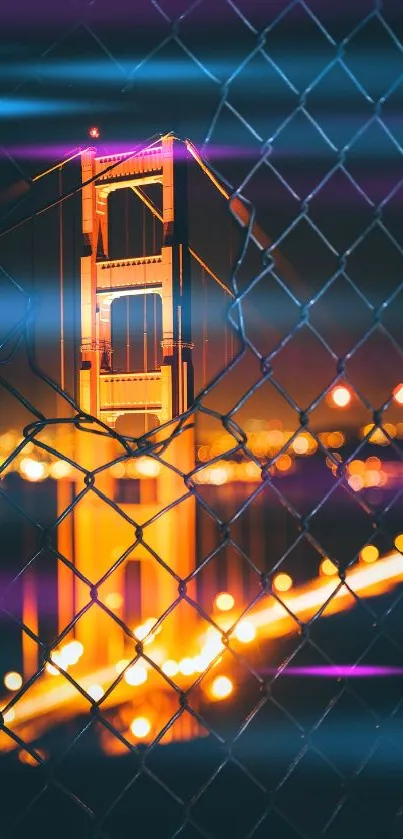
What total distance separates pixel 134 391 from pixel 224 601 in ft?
17.9

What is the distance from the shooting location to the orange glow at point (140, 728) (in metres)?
9.19

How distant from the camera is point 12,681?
44.9ft

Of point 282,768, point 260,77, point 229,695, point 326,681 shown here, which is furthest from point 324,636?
point 260,77

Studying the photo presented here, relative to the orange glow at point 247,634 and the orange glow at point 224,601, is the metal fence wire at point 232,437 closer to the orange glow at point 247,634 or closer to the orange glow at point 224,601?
the orange glow at point 247,634

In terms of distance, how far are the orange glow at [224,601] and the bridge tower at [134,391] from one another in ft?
5.74

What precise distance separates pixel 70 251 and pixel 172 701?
296 inches

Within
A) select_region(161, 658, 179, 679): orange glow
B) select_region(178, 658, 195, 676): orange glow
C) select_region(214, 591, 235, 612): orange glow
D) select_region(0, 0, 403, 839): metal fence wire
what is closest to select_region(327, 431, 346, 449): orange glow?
select_region(0, 0, 403, 839): metal fence wire

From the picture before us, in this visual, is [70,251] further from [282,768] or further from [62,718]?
[282,768]

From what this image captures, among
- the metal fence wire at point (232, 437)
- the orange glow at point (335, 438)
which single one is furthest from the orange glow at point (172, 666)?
the orange glow at point (335, 438)

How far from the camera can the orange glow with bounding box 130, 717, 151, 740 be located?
9188 millimetres

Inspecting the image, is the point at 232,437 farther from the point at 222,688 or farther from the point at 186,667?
the point at 186,667

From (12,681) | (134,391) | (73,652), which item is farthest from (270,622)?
(134,391)

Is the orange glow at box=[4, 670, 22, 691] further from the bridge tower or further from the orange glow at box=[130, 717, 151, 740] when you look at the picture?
the orange glow at box=[130, 717, 151, 740]

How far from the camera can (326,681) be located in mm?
7352
